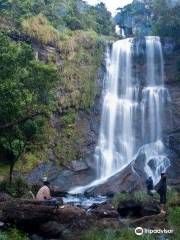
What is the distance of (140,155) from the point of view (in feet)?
101

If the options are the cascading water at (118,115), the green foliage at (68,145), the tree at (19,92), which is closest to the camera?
the tree at (19,92)

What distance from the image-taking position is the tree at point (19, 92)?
1831 centimetres

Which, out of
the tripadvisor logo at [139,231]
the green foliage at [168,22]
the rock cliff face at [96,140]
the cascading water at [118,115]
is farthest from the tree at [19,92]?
the green foliage at [168,22]

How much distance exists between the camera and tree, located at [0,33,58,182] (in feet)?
60.1

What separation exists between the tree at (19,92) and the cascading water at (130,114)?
5802 millimetres

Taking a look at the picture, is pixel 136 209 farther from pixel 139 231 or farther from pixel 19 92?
pixel 19 92

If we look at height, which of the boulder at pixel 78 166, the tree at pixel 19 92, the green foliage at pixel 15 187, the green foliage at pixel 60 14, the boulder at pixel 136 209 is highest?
A: the green foliage at pixel 60 14

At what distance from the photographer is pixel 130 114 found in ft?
111

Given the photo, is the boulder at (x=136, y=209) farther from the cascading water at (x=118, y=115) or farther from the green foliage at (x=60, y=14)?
the green foliage at (x=60, y=14)

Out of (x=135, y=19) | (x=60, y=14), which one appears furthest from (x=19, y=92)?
(x=135, y=19)

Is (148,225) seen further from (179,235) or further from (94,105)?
(94,105)

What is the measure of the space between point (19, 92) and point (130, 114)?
1529cm

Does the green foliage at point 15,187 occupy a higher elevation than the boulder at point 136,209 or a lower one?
lower

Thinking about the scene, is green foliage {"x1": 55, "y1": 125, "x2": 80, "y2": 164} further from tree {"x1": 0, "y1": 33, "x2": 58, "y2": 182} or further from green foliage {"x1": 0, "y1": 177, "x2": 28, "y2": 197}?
green foliage {"x1": 0, "y1": 177, "x2": 28, "y2": 197}
